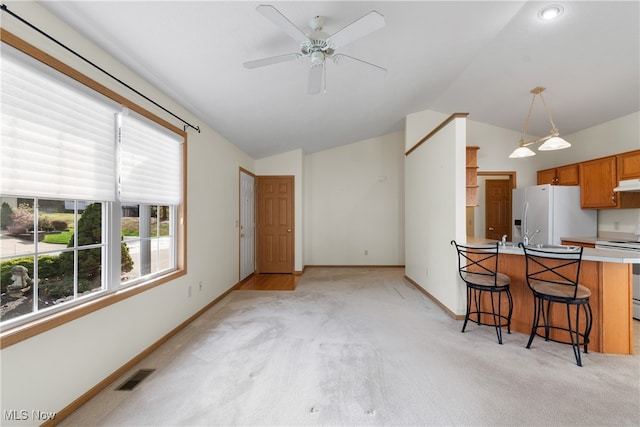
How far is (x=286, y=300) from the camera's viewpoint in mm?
3738

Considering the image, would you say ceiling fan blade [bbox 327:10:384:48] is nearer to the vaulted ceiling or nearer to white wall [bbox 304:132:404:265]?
the vaulted ceiling

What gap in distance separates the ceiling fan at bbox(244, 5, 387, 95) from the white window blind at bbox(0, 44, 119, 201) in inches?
45.4

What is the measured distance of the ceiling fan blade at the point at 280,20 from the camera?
136 cm

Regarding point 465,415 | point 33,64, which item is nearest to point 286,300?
point 465,415

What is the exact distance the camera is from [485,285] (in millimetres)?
2527

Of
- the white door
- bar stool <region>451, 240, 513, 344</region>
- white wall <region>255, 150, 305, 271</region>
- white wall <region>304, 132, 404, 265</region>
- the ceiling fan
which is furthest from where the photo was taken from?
white wall <region>304, 132, 404, 265</region>

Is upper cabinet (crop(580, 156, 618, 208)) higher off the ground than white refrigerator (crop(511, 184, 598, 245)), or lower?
higher

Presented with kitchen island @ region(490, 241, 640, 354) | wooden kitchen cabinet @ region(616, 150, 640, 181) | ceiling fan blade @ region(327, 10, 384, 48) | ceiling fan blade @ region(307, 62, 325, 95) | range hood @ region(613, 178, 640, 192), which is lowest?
kitchen island @ region(490, 241, 640, 354)

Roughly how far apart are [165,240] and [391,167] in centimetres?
490

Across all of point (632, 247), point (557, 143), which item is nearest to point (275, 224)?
point (557, 143)

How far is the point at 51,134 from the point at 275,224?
4085mm

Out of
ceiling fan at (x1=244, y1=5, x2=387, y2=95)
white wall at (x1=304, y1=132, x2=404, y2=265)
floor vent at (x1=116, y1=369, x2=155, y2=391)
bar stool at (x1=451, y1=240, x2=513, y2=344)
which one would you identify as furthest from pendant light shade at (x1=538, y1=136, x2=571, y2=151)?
floor vent at (x1=116, y1=369, x2=155, y2=391)

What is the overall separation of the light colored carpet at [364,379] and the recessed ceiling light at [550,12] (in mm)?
3138

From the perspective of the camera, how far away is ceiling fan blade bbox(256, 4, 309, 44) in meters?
1.36
